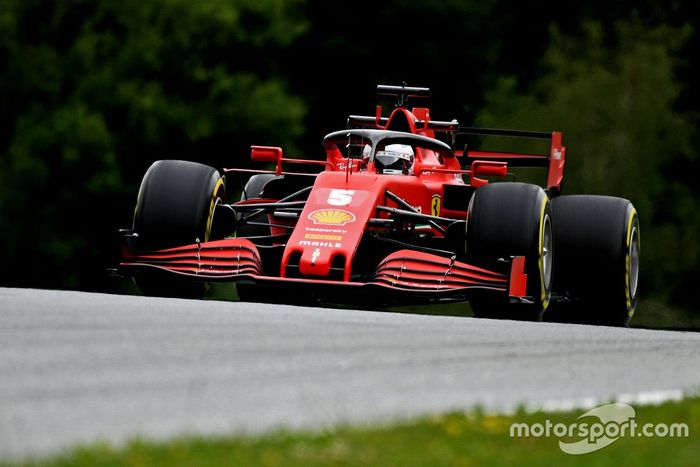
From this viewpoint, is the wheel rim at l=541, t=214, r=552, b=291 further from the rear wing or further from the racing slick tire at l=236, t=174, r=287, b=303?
the racing slick tire at l=236, t=174, r=287, b=303

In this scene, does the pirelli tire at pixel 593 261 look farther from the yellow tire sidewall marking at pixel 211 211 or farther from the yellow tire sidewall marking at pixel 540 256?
the yellow tire sidewall marking at pixel 211 211

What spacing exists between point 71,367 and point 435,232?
7090 millimetres

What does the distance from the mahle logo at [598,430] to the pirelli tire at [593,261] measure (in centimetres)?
694

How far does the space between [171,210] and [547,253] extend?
292 cm

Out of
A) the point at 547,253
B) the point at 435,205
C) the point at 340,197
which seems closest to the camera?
the point at 340,197

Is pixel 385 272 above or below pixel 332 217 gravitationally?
below

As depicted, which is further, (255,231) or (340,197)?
(255,231)

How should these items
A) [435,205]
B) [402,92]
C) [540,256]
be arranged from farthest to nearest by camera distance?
[402,92]
[435,205]
[540,256]

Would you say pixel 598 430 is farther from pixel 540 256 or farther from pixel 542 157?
pixel 542 157

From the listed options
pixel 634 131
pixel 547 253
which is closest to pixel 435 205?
pixel 547 253

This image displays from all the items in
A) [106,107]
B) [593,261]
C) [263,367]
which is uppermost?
[263,367]

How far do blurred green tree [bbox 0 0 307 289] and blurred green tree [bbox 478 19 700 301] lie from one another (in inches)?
242

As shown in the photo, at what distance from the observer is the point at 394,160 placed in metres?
13.5

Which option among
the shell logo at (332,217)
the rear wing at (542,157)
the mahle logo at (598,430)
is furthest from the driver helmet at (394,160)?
the mahle logo at (598,430)
